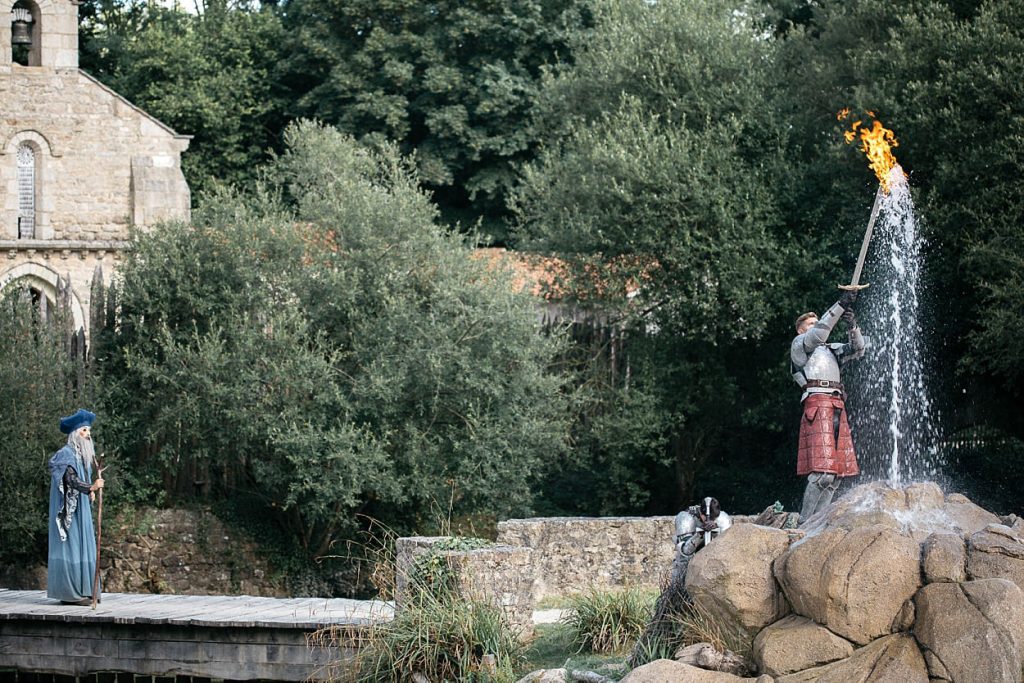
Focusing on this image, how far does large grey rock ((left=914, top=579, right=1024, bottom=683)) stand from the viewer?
9898 millimetres

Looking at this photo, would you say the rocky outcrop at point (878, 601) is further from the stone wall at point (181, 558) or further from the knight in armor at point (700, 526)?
the stone wall at point (181, 558)

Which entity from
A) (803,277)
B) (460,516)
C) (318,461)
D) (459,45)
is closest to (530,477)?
(460,516)

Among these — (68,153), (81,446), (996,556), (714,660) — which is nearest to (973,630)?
(996,556)

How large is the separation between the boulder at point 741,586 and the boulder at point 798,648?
0.76 feet

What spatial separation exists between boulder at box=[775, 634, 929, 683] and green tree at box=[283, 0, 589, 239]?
26265 mm

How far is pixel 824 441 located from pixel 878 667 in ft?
12.3

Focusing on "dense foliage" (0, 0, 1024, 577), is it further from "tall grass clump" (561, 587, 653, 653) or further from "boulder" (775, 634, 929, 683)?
"boulder" (775, 634, 929, 683)

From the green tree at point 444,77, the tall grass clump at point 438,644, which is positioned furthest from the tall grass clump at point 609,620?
the green tree at point 444,77

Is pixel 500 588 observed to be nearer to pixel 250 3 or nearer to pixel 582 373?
pixel 582 373

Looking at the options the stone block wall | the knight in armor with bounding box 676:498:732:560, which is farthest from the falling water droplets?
the stone block wall

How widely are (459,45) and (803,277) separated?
16.8 metres

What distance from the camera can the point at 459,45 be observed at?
3788cm

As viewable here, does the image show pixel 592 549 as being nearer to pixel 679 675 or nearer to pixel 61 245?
pixel 679 675

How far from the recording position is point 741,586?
35.2ft
